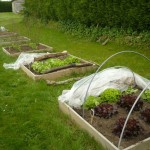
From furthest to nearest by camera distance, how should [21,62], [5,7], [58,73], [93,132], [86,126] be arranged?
[5,7], [21,62], [58,73], [86,126], [93,132]

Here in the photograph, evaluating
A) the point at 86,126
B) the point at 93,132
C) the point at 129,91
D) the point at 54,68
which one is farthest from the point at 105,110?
the point at 54,68

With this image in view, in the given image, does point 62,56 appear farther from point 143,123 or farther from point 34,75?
point 143,123

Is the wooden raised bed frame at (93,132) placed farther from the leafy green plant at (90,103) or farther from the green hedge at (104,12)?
the green hedge at (104,12)

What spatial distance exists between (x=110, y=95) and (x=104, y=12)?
8.24 metres

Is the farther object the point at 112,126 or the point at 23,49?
the point at 23,49

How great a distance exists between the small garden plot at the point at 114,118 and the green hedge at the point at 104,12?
221 inches

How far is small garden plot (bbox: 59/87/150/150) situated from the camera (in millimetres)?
4469

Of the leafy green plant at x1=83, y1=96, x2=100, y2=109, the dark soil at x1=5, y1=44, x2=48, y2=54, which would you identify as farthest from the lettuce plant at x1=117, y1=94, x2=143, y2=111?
the dark soil at x1=5, y1=44, x2=48, y2=54

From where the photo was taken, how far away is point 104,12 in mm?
13367

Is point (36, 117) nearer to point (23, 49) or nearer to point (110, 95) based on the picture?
point (110, 95)

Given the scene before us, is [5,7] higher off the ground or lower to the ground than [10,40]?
lower


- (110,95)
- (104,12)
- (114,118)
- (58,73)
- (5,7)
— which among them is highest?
(104,12)

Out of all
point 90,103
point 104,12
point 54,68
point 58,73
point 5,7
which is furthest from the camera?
point 5,7

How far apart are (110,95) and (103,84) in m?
0.48
